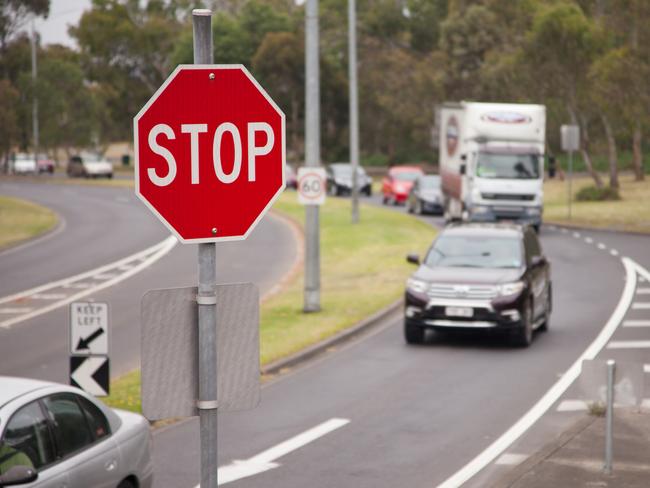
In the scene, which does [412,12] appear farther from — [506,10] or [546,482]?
[546,482]

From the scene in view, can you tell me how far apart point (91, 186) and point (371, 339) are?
198ft

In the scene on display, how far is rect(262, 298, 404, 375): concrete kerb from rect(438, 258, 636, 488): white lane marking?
3995 millimetres

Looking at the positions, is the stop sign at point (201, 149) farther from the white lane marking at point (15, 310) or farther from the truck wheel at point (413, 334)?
the white lane marking at point (15, 310)

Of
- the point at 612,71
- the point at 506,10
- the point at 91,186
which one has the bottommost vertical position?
the point at 91,186

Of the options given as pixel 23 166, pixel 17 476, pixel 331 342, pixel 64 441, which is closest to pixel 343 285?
pixel 331 342

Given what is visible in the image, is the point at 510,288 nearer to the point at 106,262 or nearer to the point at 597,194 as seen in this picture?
the point at 106,262

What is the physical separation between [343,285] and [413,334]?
7847 mm

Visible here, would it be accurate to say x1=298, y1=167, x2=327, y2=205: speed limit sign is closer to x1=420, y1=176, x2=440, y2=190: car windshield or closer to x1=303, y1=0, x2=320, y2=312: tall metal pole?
x1=303, y1=0, x2=320, y2=312: tall metal pole

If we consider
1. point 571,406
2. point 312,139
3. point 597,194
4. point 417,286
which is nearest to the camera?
point 571,406

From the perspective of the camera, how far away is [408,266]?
31078mm

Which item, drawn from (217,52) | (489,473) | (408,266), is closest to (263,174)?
(489,473)

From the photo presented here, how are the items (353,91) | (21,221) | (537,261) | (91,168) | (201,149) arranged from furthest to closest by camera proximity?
(91,168) < (21,221) < (353,91) < (537,261) < (201,149)

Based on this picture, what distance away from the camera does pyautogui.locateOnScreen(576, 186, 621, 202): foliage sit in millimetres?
56031

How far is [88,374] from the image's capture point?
11648 millimetres
